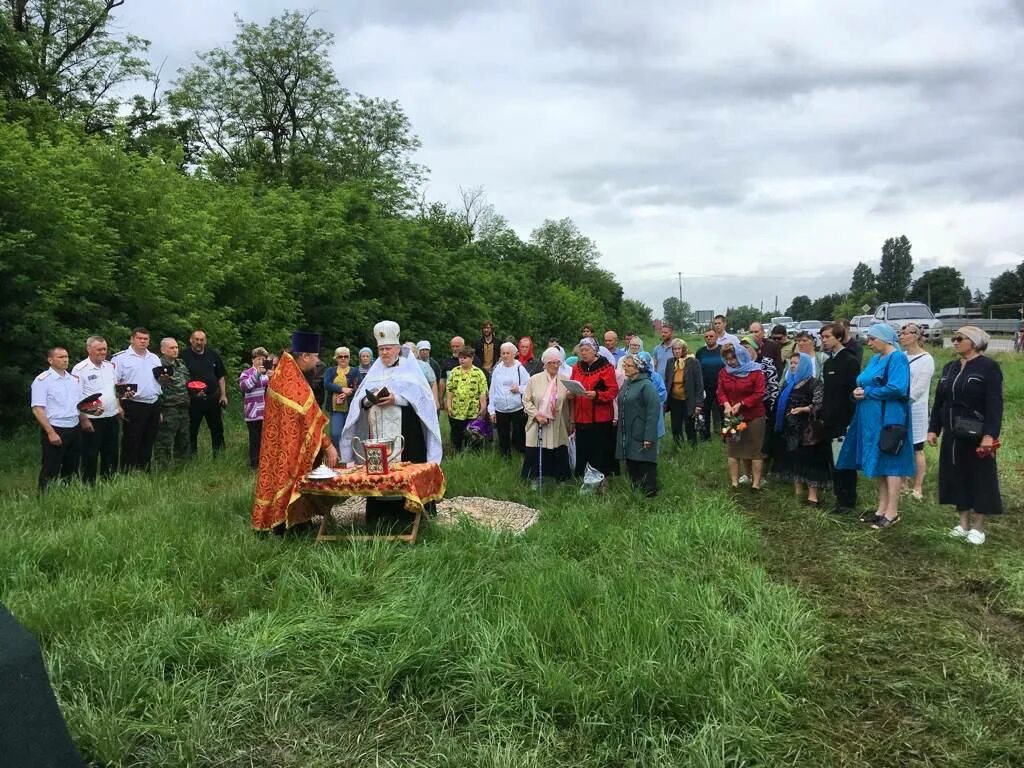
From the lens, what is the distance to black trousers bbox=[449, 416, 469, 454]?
10109 millimetres

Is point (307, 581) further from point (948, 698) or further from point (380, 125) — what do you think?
point (380, 125)

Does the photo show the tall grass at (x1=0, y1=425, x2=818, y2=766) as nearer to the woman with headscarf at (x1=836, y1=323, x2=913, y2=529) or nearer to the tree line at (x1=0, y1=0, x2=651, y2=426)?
the woman with headscarf at (x1=836, y1=323, x2=913, y2=529)

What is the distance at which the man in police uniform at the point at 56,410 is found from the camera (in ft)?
23.8

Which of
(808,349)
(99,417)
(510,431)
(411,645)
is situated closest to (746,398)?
(808,349)

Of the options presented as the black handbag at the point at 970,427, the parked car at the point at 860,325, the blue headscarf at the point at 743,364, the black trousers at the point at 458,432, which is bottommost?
the black trousers at the point at 458,432

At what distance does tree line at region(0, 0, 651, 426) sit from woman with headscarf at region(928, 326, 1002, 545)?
10.5 metres

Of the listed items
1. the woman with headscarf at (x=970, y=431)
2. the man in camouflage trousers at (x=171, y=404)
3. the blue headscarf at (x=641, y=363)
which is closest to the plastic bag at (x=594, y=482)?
the blue headscarf at (x=641, y=363)

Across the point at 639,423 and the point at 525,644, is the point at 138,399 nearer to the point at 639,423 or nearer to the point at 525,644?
the point at 639,423

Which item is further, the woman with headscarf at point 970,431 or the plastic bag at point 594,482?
the plastic bag at point 594,482

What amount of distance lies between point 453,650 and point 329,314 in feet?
50.7

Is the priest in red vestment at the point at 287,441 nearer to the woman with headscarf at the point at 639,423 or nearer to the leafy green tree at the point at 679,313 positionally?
the woman with headscarf at the point at 639,423

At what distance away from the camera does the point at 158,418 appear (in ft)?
29.0

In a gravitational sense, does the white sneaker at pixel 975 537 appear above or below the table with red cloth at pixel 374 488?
below

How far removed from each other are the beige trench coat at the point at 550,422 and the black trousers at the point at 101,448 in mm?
4761
